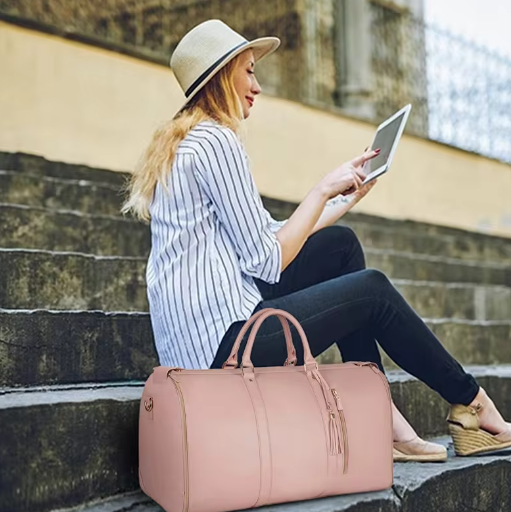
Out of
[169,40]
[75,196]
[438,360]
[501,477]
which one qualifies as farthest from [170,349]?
[169,40]

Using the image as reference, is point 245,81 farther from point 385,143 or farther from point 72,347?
point 72,347

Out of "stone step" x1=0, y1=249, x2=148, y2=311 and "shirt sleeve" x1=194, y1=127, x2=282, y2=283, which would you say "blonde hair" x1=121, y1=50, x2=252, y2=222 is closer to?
"shirt sleeve" x1=194, y1=127, x2=282, y2=283

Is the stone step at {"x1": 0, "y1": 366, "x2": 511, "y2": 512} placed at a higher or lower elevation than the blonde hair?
lower

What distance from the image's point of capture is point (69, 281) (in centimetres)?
281

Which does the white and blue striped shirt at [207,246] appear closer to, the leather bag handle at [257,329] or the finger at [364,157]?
the leather bag handle at [257,329]

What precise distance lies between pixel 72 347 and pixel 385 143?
1061mm

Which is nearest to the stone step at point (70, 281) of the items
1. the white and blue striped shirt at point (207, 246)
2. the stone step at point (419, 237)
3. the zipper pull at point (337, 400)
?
the white and blue striped shirt at point (207, 246)

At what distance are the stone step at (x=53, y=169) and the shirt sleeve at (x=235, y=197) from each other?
87.6 inches

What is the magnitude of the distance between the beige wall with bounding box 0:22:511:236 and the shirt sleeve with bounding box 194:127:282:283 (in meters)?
2.47

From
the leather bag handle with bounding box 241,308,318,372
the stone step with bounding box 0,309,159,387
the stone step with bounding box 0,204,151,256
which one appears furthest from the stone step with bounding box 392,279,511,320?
the leather bag handle with bounding box 241,308,318,372

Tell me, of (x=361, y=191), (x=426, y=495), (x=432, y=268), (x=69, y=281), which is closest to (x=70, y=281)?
(x=69, y=281)

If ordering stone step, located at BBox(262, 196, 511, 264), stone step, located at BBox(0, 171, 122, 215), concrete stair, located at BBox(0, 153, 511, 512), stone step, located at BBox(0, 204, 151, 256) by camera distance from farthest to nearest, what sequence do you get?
stone step, located at BBox(262, 196, 511, 264)
stone step, located at BBox(0, 171, 122, 215)
stone step, located at BBox(0, 204, 151, 256)
concrete stair, located at BBox(0, 153, 511, 512)

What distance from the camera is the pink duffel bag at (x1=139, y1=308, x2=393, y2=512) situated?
1.77 metres

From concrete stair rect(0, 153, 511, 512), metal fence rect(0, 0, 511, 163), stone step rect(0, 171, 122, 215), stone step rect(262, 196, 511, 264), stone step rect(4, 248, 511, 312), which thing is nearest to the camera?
concrete stair rect(0, 153, 511, 512)
